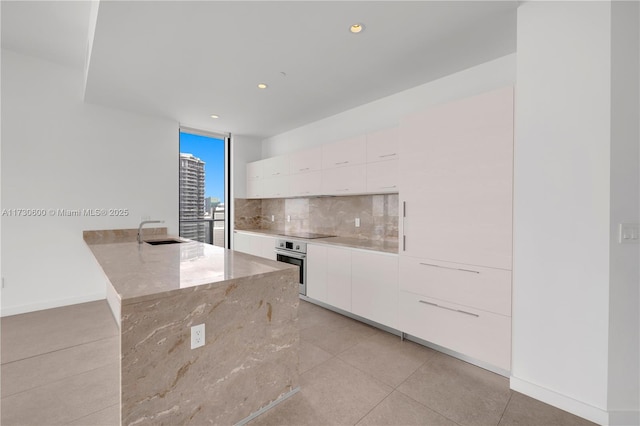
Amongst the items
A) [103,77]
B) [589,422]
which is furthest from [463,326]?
[103,77]

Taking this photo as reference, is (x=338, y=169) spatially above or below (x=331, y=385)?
above

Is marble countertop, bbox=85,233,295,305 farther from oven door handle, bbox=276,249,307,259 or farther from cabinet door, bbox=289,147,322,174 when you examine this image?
cabinet door, bbox=289,147,322,174

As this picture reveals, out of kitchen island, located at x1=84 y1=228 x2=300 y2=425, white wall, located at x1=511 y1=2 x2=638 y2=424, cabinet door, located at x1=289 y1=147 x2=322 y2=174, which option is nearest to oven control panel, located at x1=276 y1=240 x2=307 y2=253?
cabinet door, located at x1=289 y1=147 x2=322 y2=174

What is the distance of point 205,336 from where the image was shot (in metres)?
1.44

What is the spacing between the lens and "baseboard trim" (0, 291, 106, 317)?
120 inches

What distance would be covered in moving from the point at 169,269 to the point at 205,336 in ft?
1.65

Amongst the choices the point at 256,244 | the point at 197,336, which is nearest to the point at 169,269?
the point at 197,336

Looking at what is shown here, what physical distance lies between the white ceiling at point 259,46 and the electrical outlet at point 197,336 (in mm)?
1934

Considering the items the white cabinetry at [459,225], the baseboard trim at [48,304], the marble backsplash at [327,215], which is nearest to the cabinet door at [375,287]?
the white cabinetry at [459,225]

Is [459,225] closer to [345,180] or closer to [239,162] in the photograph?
[345,180]

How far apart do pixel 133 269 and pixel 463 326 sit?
230 cm

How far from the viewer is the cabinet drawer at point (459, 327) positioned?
195 cm

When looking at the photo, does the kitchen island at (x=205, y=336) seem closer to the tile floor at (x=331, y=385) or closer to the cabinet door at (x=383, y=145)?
the tile floor at (x=331, y=385)

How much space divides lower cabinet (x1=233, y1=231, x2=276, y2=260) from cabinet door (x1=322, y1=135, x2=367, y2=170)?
1351 millimetres
